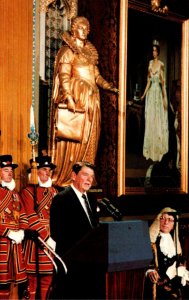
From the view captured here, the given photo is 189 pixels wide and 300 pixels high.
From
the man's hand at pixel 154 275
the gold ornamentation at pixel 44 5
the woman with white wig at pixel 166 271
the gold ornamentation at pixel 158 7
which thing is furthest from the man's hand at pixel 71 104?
the gold ornamentation at pixel 158 7

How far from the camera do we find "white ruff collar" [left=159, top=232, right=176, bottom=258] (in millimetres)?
6875

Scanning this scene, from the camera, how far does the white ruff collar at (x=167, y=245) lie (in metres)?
6.88

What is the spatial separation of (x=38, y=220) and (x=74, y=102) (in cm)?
182

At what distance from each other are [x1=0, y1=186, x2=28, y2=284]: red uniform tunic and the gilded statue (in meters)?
1.33

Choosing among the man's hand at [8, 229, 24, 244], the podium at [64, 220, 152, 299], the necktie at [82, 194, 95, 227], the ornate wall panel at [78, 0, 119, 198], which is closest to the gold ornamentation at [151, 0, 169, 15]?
the ornate wall panel at [78, 0, 119, 198]

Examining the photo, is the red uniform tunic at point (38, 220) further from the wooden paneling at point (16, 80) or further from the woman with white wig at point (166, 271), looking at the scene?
the woman with white wig at point (166, 271)

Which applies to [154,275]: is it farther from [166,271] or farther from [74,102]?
[74,102]

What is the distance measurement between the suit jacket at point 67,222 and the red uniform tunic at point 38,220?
208 cm

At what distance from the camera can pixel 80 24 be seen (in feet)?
24.7

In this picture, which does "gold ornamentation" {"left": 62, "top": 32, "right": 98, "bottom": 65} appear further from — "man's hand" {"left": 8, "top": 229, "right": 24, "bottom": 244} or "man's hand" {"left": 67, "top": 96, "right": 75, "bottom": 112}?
"man's hand" {"left": 8, "top": 229, "right": 24, "bottom": 244}

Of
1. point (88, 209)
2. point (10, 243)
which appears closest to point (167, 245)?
point (10, 243)

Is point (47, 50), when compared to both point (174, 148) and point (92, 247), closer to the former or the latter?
point (174, 148)

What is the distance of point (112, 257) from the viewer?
3398mm

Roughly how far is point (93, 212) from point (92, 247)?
922mm
